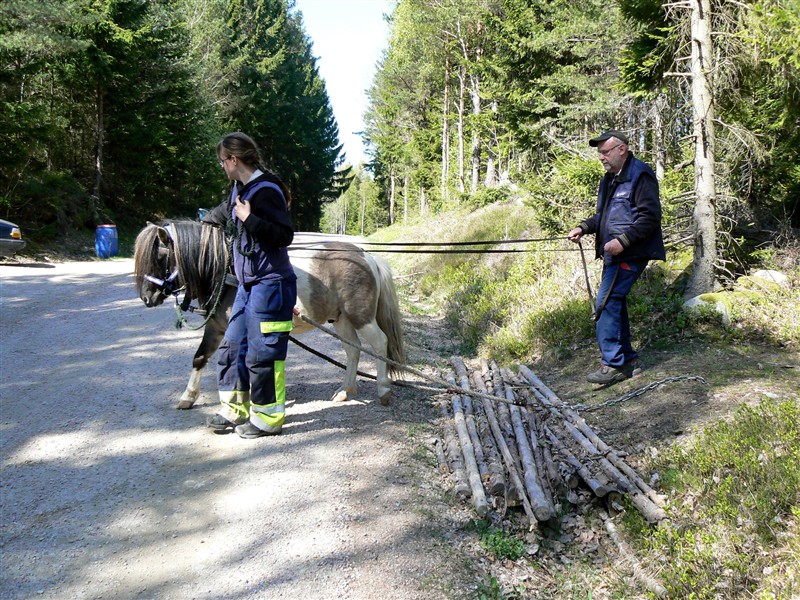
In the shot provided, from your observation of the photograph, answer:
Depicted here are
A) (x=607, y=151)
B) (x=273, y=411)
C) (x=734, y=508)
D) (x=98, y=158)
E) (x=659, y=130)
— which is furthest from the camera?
(x=98, y=158)

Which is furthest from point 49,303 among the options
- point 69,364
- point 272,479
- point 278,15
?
point 278,15

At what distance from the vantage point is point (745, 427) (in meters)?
4.01

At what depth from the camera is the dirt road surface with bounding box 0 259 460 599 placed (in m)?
3.10

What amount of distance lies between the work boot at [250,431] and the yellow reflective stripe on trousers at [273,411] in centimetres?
3

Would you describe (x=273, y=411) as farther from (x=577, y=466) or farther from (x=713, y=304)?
(x=713, y=304)

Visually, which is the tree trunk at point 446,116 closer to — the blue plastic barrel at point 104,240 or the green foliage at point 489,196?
the green foliage at point 489,196

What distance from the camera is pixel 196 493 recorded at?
3.88m

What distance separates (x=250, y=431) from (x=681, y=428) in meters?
3.72

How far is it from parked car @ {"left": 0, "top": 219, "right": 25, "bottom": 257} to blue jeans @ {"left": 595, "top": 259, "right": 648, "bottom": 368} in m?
14.0

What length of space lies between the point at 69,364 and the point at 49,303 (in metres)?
4.13

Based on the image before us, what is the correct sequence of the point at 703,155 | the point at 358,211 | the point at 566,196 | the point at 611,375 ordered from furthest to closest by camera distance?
the point at 358,211 → the point at 566,196 → the point at 703,155 → the point at 611,375

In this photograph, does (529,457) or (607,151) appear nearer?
(529,457)

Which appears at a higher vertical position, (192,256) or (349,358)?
(192,256)

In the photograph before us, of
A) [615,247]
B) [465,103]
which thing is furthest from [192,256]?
[465,103]
